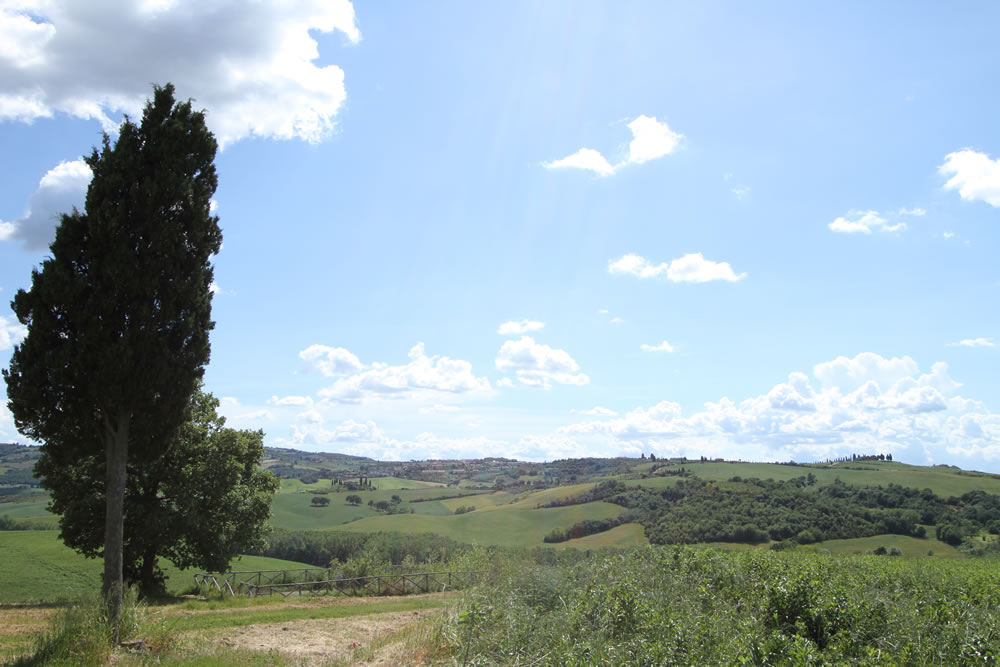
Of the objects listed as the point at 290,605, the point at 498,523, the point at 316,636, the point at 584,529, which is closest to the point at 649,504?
the point at 584,529

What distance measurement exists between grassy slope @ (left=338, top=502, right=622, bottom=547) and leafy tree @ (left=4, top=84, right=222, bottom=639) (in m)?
56.9

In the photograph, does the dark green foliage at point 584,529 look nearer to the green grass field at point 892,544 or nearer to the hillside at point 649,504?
the hillside at point 649,504

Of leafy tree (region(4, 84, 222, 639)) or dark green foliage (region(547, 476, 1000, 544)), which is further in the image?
dark green foliage (region(547, 476, 1000, 544))

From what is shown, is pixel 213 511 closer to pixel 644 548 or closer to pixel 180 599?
pixel 180 599

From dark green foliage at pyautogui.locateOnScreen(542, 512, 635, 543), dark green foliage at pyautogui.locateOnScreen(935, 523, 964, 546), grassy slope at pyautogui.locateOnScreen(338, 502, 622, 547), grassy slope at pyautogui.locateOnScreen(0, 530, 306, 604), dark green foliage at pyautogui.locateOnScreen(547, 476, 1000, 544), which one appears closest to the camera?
grassy slope at pyautogui.locateOnScreen(0, 530, 306, 604)

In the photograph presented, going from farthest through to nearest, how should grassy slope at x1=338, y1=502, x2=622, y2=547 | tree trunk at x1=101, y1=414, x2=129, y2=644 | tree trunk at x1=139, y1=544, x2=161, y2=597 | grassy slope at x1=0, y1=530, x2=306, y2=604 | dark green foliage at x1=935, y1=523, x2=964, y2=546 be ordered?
1. grassy slope at x1=338, y1=502, x2=622, y2=547
2. dark green foliage at x1=935, y1=523, x2=964, y2=546
3. grassy slope at x1=0, y1=530, x2=306, y2=604
4. tree trunk at x1=139, y1=544, x2=161, y2=597
5. tree trunk at x1=101, y1=414, x2=129, y2=644

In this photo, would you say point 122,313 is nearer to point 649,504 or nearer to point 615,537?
point 615,537

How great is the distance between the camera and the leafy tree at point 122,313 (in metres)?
11.0

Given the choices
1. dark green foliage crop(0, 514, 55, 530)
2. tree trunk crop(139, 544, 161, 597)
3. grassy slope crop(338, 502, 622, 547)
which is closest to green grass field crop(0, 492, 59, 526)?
dark green foliage crop(0, 514, 55, 530)

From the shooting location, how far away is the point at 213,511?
77.0ft

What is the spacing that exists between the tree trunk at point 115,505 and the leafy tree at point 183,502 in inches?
428

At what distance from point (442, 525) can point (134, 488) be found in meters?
58.4

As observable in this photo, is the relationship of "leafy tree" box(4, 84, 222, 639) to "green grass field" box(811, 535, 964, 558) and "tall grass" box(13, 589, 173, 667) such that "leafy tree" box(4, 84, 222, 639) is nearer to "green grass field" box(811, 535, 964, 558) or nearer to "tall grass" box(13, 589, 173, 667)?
"tall grass" box(13, 589, 173, 667)

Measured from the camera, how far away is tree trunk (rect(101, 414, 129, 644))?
1077cm
